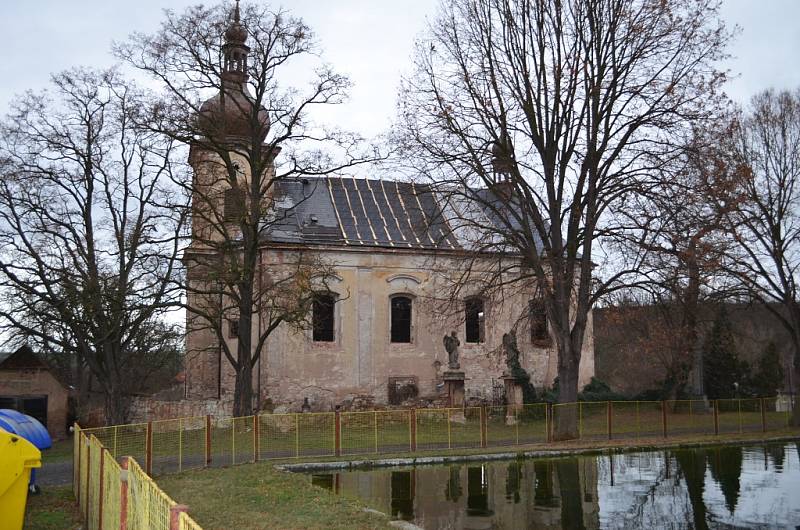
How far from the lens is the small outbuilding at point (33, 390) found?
86.1 ft

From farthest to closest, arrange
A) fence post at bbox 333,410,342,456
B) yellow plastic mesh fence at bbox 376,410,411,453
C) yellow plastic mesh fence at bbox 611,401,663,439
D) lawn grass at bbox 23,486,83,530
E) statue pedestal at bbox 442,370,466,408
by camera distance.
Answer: statue pedestal at bbox 442,370,466,408 < yellow plastic mesh fence at bbox 611,401,663,439 < yellow plastic mesh fence at bbox 376,410,411,453 < fence post at bbox 333,410,342,456 < lawn grass at bbox 23,486,83,530

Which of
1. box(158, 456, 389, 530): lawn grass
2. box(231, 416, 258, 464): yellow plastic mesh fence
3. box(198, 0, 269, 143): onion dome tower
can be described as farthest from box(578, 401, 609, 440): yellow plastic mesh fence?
box(198, 0, 269, 143): onion dome tower

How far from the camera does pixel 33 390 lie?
26.6 meters

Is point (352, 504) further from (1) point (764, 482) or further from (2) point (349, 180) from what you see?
(2) point (349, 180)

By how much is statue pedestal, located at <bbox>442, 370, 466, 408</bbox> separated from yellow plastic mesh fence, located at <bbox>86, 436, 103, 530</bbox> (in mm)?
18060

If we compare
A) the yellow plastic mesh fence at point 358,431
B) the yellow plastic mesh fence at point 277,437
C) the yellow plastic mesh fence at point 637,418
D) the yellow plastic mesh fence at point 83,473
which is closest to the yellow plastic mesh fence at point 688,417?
the yellow plastic mesh fence at point 637,418

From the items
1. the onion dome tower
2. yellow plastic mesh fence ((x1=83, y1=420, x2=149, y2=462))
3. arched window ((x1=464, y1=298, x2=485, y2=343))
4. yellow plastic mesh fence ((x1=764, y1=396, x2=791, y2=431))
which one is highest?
the onion dome tower

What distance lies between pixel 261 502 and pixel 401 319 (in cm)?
1981

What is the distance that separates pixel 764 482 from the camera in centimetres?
1449

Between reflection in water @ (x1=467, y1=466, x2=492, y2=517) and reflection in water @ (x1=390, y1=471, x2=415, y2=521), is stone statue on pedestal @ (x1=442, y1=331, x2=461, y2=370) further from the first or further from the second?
reflection in water @ (x1=390, y1=471, x2=415, y2=521)

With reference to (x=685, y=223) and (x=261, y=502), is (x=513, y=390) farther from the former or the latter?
(x=261, y=502)

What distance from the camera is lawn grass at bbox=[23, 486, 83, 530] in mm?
10477

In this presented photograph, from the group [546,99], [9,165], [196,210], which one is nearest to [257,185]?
[196,210]

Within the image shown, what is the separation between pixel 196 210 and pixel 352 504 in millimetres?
13161
